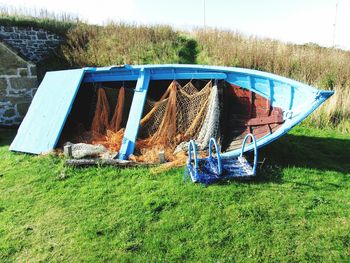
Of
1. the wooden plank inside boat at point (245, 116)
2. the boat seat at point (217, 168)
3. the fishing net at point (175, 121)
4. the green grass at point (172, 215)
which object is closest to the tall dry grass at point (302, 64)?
the wooden plank inside boat at point (245, 116)

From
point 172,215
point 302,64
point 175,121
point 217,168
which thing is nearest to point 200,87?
point 175,121

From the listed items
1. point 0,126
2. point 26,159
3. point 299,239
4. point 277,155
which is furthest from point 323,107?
point 0,126

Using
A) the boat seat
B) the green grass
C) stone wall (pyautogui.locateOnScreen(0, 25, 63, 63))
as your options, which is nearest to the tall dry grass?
the green grass

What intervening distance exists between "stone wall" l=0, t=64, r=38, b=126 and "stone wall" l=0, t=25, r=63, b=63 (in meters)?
4.18

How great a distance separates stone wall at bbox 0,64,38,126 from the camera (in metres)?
9.02

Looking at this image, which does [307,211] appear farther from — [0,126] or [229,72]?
[0,126]

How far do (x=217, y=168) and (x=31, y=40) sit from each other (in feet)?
36.9

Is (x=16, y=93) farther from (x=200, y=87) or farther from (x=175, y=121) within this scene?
(x=200, y=87)

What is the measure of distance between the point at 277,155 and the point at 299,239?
2.57 metres

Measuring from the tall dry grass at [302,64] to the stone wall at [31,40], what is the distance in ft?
20.9

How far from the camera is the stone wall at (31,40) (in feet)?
42.2

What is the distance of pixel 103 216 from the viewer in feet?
14.3

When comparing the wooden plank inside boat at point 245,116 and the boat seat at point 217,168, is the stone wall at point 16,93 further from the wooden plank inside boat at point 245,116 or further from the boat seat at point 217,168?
the boat seat at point 217,168

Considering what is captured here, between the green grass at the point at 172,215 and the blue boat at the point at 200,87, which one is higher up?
the blue boat at the point at 200,87
